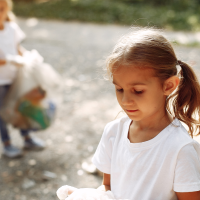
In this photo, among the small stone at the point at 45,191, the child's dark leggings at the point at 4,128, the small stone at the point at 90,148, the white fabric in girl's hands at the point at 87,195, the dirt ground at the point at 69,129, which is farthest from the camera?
the small stone at the point at 90,148

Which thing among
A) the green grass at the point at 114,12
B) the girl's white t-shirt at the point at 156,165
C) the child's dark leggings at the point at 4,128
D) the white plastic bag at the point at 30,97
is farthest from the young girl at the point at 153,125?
the green grass at the point at 114,12

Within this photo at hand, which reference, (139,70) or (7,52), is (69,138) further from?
(139,70)

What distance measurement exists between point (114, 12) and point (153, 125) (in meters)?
10.7

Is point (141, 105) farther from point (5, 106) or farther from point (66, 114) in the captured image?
point (66, 114)

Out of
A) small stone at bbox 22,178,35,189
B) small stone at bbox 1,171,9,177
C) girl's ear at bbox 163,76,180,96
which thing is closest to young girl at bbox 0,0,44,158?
small stone at bbox 1,171,9,177

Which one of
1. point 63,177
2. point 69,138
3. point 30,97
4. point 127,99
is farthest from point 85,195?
point 69,138

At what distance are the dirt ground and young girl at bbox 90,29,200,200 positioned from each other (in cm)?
30

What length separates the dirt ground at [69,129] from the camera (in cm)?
289

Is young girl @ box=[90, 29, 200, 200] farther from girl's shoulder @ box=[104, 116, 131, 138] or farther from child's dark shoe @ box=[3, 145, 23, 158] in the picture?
child's dark shoe @ box=[3, 145, 23, 158]

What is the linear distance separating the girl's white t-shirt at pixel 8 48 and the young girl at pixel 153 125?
6.71 ft

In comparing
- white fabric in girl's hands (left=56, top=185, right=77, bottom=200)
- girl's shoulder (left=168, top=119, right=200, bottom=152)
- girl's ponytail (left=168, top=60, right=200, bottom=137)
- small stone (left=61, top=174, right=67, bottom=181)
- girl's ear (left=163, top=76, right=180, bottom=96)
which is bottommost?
small stone (left=61, top=174, right=67, bottom=181)

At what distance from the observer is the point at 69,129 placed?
4.02m

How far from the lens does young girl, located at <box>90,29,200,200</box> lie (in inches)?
46.6

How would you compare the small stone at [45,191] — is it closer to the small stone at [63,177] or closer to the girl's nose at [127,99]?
the small stone at [63,177]
